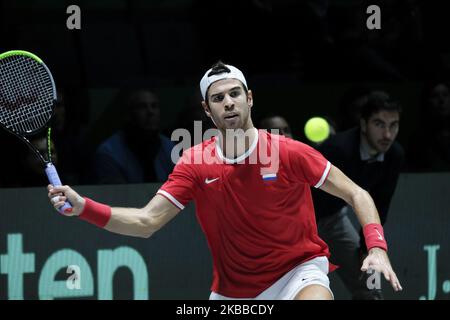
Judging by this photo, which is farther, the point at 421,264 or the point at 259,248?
the point at 421,264

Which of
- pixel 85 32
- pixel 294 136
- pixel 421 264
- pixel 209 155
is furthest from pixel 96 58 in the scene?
pixel 421 264

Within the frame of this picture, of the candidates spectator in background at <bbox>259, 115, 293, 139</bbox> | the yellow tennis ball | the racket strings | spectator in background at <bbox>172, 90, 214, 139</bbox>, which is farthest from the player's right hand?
the yellow tennis ball

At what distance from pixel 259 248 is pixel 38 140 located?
2123 mm

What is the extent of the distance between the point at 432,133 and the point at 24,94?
3.37 m

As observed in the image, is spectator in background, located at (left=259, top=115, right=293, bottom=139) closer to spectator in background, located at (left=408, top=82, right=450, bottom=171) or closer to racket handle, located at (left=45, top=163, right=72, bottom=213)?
spectator in background, located at (left=408, top=82, right=450, bottom=171)

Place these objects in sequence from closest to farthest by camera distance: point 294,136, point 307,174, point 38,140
→ point 307,174 → point 38,140 → point 294,136

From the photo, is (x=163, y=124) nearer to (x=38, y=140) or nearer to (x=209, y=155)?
(x=38, y=140)

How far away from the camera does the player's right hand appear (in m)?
5.77

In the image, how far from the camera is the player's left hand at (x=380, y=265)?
5.58m

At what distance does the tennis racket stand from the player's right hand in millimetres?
522

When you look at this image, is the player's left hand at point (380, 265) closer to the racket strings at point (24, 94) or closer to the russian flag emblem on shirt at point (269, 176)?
the russian flag emblem on shirt at point (269, 176)

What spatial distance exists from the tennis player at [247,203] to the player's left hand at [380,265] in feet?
1.92

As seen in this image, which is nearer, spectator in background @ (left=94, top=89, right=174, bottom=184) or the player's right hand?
the player's right hand

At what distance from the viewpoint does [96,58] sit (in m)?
8.25
